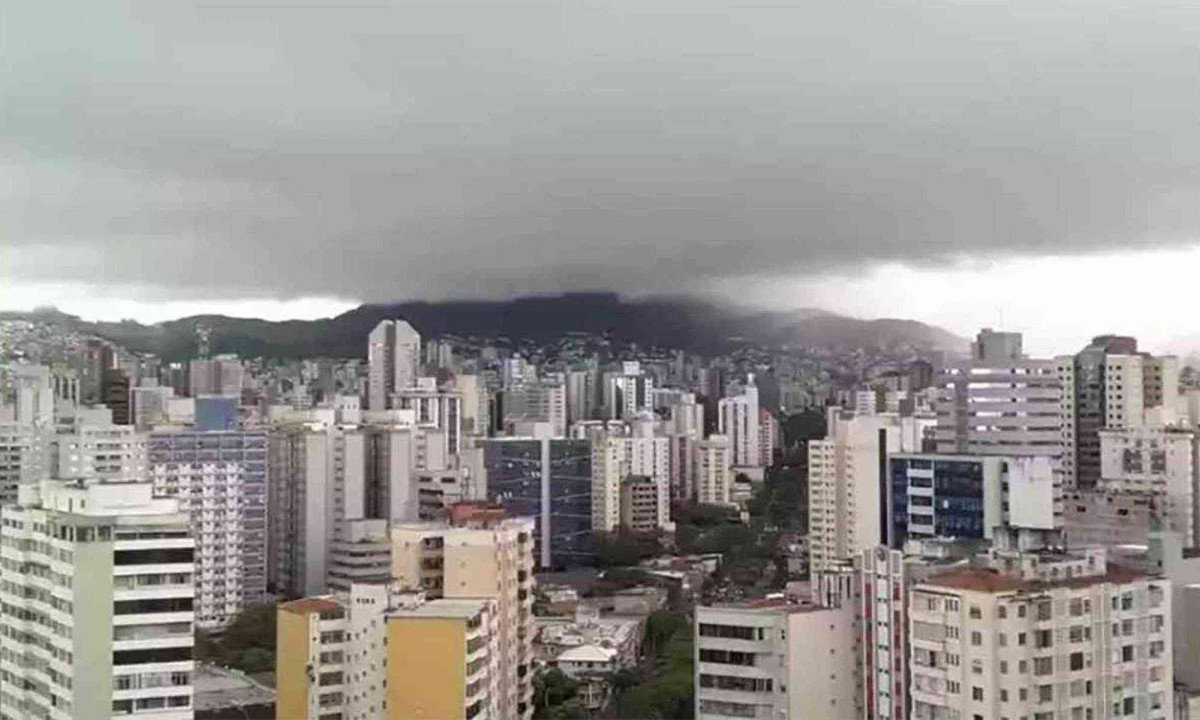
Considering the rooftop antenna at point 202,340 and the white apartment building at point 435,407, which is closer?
the rooftop antenna at point 202,340

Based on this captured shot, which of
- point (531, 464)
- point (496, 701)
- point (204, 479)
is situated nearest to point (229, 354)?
point (204, 479)

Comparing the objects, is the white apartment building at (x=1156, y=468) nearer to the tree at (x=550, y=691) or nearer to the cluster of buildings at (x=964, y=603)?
the cluster of buildings at (x=964, y=603)

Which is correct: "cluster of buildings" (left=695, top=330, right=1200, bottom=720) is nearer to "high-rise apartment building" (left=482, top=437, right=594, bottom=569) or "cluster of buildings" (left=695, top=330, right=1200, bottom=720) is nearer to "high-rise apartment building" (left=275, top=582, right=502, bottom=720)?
"high-rise apartment building" (left=275, top=582, right=502, bottom=720)

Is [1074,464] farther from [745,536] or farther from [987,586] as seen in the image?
[987,586]

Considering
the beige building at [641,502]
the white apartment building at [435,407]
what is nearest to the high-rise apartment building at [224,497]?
the white apartment building at [435,407]

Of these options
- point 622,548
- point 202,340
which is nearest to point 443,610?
point 202,340
